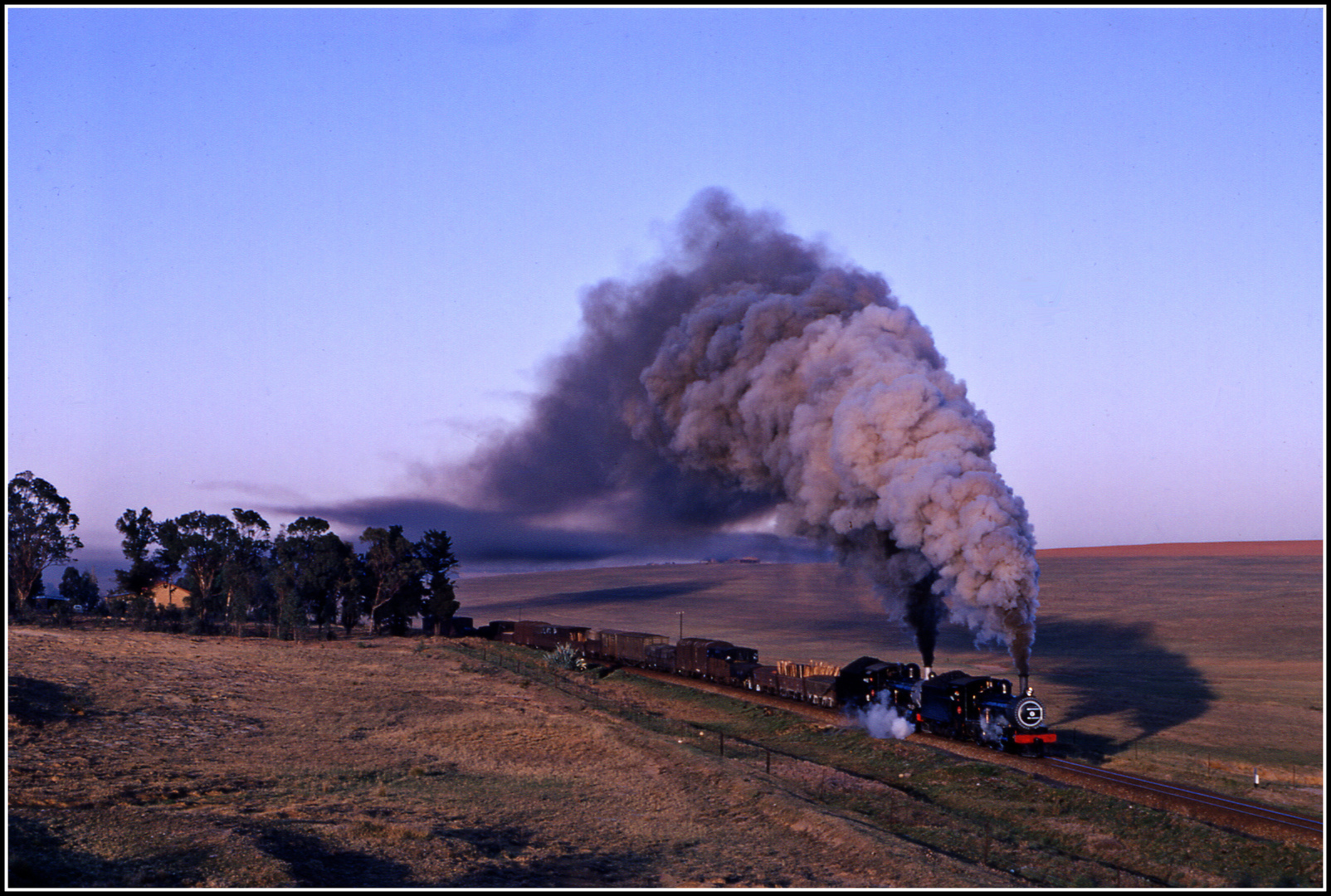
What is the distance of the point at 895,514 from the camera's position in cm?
4597

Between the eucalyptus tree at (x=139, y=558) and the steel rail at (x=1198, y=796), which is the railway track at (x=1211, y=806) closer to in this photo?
the steel rail at (x=1198, y=796)

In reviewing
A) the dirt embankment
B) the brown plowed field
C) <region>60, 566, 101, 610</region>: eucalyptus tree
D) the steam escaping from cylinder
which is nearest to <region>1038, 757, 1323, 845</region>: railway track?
the brown plowed field

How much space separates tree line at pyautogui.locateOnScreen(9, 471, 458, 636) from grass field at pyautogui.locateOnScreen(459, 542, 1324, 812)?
3598 centimetres

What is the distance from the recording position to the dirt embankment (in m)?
21.8

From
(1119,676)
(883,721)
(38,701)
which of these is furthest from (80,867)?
(1119,676)

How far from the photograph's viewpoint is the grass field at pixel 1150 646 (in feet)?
137

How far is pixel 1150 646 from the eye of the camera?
93.9 m

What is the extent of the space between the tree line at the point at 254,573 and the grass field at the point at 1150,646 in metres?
36.0

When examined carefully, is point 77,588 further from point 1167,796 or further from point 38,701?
point 1167,796

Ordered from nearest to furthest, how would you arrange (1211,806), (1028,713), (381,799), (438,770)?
(381,799) → (1211,806) → (438,770) → (1028,713)

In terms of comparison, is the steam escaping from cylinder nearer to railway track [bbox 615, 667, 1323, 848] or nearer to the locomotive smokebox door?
railway track [bbox 615, 667, 1323, 848]

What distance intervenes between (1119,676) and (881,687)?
37872mm

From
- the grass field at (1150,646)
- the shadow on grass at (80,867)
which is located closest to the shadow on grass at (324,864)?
the shadow on grass at (80,867)

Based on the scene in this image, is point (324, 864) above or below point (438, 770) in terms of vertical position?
above
